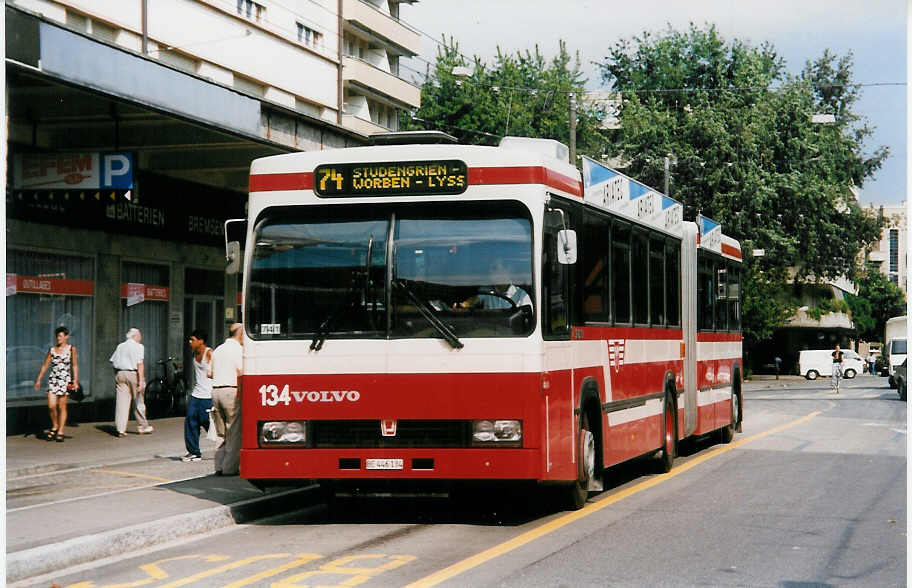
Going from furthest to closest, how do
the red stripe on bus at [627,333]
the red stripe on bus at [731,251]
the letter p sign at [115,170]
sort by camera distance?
the red stripe on bus at [731,251], the letter p sign at [115,170], the red stripe on bus at [627,333]

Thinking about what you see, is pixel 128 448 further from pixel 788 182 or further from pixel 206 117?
pixel 788 182

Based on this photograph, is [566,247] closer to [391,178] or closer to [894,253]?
[391,178]

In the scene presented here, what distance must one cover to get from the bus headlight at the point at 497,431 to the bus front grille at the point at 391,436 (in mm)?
63

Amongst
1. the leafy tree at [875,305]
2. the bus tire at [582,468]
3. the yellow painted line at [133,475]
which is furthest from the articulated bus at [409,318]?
the leafy tree at [875,305]

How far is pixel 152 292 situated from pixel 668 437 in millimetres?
13528

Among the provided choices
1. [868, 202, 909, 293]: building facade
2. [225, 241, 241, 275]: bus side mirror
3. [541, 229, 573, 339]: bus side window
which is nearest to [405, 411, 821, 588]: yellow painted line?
[541, 229, 573, 339]: bus side window

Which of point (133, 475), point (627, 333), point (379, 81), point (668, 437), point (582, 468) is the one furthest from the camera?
point (379, 81)

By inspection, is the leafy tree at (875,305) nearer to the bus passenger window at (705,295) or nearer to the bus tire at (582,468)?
the bus passenger window at (705,295)

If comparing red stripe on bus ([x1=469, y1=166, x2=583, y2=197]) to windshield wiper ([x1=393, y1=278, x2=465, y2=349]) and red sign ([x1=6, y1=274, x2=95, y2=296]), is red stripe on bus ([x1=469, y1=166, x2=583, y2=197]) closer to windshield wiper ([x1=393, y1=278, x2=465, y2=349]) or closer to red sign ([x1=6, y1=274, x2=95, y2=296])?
windshield wiper ([x1=393, y1=278, x2=465, y2=349])

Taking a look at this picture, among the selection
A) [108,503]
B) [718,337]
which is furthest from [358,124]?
[108,503]

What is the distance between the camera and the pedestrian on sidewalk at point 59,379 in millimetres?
20422

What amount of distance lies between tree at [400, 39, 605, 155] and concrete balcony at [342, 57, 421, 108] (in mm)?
1320

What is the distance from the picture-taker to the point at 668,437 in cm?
1606

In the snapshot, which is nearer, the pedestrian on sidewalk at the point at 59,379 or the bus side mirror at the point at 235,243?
the bus side mirror at the point at 235,243
